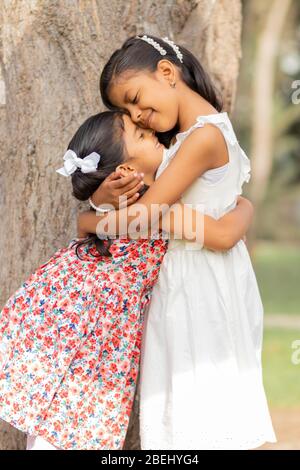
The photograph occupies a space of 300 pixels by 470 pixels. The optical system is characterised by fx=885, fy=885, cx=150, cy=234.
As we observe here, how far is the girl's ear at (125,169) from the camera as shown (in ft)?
10.4

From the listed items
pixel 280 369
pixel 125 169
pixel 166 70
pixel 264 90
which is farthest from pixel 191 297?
pixel 264 90

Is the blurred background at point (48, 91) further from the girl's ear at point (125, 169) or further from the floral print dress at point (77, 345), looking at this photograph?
the girl's ear at point (125, 169)

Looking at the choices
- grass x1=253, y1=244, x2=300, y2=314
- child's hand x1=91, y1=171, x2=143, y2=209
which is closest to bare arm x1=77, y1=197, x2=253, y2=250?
child's hand x1=91, y1=171, x2=143, y2=209

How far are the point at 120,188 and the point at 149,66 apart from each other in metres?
0.48

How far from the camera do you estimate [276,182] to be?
2884 cm

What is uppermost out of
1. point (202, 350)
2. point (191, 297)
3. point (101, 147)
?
point (101, 147)

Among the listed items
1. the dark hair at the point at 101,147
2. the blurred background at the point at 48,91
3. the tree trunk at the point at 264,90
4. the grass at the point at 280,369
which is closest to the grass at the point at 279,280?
the tree trunk at the point at 264,90

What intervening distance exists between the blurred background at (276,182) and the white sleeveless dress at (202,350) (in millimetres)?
2007

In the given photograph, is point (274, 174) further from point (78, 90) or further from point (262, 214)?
point (78, 90)

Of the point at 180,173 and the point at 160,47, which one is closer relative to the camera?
the point at 180,173

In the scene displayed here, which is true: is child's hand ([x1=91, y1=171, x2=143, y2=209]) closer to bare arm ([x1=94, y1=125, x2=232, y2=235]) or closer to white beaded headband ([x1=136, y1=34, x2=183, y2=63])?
bare arm ([x1=94, y1=125, x2=232, y2=235])

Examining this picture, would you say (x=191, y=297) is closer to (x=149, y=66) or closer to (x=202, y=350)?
(x=202, y=350)

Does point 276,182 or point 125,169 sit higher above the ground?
point 125,169

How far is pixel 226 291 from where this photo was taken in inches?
127
